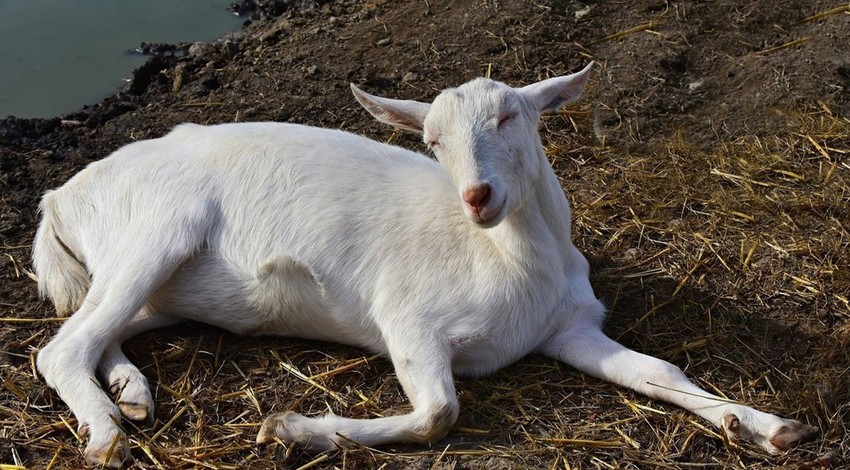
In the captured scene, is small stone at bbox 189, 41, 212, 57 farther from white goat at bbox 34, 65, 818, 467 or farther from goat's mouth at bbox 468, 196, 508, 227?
goat's mouth at bbox 468, 196, 508, 227

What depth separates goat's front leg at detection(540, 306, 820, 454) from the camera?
12.5 feet

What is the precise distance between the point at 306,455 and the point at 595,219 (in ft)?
7.53

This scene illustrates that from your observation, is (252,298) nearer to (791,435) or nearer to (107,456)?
(107,456)

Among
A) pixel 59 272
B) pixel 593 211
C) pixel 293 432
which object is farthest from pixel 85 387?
pixel 593 211

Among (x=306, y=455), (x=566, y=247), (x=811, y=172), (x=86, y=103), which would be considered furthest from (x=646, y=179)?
(x=86, y=103)

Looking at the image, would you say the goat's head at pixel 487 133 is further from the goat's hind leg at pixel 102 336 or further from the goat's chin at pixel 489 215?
the goat's hind leg at pixel 102 336

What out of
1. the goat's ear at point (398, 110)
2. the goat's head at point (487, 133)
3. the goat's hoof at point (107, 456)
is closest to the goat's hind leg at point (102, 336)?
the goat's hoof at point (107, 456)

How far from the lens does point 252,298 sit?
4.45 meters

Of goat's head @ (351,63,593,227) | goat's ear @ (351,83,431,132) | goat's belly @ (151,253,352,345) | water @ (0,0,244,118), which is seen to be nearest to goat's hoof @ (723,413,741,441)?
goat's head @ (351,63,593,227)

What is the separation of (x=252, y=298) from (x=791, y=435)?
2348 mm

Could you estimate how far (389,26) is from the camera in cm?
714

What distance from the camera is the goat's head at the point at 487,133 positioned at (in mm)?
3754

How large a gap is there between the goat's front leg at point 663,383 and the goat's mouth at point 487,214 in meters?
0.84

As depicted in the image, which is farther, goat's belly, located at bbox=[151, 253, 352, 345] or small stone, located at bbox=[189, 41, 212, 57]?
small stone, located at bbox=[189, 41, 212, 57]
